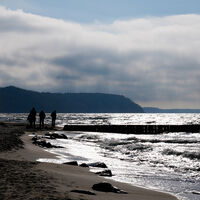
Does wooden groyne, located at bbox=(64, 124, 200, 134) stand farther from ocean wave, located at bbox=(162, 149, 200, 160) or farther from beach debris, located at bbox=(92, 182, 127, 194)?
beach debris, located at bbox=(92, 182, 127, 194)

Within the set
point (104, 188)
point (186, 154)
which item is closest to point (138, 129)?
point (186, 154)

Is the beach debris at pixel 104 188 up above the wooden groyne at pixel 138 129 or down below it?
above

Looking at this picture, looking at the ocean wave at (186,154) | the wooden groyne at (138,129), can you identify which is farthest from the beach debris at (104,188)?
the wooden groyne at (138,129)

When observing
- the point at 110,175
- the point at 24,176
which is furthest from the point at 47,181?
the point at 110,175

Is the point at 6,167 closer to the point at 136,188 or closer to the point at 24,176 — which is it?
the point at 24,176

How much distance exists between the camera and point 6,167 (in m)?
9.61

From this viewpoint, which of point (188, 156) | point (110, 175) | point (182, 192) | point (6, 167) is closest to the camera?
point (182, 192)

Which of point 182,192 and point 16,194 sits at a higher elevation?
point 16,194

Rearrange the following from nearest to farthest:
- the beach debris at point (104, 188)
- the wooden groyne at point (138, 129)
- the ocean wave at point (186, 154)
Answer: the beach debris at point (104, 188)
the ocean wave at point (186, 154)
the wooden groyne at point (138, 129)

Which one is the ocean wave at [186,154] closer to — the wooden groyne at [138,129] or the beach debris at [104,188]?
the beach debris at [104,188]

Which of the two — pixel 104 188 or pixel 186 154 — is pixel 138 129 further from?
pixel 104 188

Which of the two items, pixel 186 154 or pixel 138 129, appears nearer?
pixel 186 154

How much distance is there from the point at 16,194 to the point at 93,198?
63.8 inches

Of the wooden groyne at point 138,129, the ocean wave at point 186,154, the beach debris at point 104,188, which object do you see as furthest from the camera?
the wooden groyne at point 138,129
